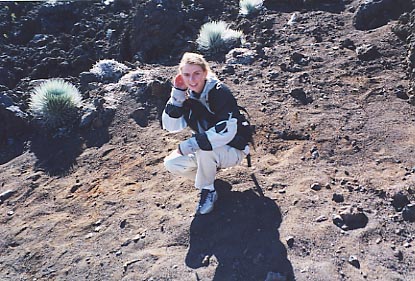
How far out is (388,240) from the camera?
3.83 m

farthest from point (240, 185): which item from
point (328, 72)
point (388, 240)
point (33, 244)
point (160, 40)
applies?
point (160, 40)

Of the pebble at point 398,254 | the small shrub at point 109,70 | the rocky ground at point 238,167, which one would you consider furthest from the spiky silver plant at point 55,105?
the pebble at point 398,254

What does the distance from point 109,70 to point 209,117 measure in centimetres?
322

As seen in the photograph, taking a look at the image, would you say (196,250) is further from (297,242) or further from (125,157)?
(125,157)

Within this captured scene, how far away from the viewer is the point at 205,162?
424cm

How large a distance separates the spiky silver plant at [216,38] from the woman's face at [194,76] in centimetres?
335

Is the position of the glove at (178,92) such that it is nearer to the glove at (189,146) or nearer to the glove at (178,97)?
the glove at (178,97)

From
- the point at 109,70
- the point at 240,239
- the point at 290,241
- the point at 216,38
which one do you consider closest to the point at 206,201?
the point at 240,239

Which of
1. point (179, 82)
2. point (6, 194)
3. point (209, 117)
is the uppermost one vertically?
point (179, 82)

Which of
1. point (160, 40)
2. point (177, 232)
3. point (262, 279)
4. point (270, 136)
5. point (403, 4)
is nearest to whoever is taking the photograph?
point (262, 279)

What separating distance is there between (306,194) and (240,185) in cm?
60

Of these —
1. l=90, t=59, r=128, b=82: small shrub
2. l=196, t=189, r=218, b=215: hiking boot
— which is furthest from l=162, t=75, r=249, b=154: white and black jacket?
l=90, t=59, r=128, b=82: small shrub

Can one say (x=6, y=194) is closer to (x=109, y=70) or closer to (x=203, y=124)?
(x=109, y=70)

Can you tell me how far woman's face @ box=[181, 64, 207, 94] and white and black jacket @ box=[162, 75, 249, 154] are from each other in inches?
2.5
